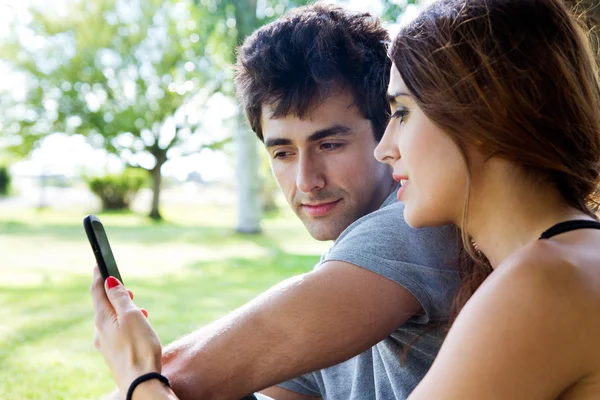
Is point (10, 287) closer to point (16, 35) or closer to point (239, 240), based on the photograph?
point (239, 240)

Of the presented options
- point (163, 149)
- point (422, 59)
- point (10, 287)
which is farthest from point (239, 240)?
point (422, 59)

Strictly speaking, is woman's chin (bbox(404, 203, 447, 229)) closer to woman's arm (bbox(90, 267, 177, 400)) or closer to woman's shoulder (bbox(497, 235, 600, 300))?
woman's shoulder (bbox(497, 235, 600, 300))

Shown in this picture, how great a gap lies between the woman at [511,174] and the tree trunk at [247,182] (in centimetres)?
1041

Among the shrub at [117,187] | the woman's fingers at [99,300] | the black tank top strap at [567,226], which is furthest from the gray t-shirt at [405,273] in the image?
the shrub at [117,187]

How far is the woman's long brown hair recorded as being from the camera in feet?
3.85

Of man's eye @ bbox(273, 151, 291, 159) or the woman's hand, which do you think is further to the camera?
man's eye @ bbox(273, 151, 291, 159)

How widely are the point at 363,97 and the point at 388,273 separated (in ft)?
2.52

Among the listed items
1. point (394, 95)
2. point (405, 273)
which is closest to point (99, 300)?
point (405, 273)

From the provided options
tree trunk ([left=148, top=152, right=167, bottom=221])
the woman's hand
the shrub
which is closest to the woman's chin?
the woman's hand

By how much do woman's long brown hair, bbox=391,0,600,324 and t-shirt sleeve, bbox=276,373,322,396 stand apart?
1.01 m

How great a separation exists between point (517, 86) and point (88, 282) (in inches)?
280

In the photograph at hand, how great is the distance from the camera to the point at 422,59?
1.26 m

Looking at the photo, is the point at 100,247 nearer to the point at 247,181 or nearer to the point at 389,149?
the point at 389,149

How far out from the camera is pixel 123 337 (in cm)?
132
